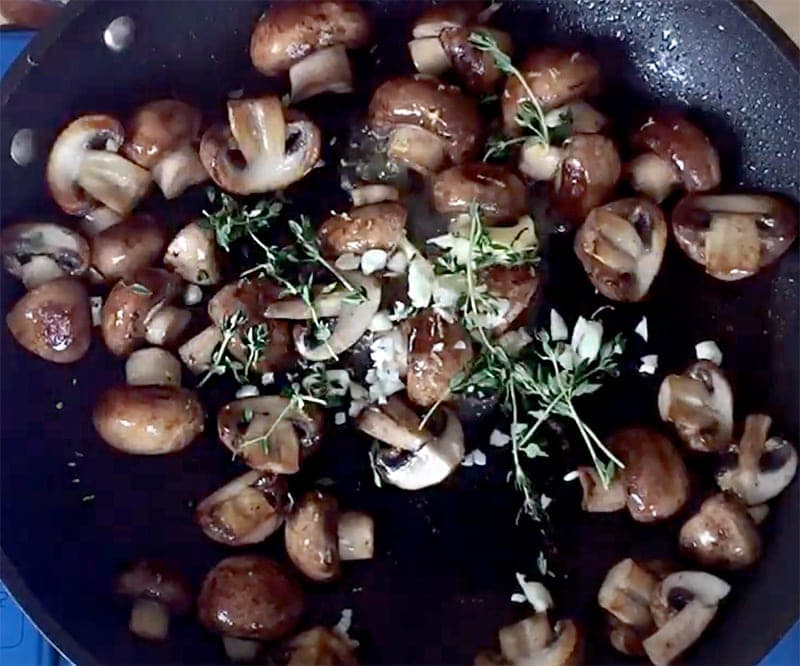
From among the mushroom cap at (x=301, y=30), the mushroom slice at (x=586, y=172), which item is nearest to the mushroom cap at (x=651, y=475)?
the mushroom slice at (x=586, y=172)

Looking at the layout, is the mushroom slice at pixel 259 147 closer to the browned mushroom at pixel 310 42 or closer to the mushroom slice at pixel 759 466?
the browned mushroom at pixel 310 42

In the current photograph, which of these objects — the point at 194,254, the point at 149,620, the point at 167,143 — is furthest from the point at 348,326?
the point at 149,620

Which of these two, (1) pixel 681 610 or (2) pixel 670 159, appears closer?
(1) pixel 681 610

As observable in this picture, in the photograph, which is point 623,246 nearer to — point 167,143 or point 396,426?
point 396,426

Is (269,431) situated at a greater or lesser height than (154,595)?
greater

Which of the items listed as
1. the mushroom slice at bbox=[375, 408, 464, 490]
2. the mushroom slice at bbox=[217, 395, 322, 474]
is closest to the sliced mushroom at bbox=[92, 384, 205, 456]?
the mushroom slice at bbox=[217, 395, 322, 474]

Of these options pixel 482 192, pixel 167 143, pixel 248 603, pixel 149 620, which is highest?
pixel 482 192
